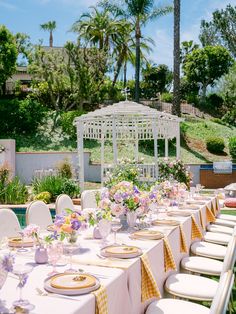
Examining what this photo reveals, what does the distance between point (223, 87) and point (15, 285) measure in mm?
27669

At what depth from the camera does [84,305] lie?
2410 millimetres

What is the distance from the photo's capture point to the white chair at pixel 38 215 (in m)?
5.00

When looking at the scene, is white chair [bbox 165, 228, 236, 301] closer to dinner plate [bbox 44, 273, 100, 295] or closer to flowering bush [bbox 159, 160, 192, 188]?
dinner plate [bbox 44, 273, 100, 295]

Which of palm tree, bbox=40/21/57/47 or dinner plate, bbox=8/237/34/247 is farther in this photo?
palm tree, bbox=40/21/57/47

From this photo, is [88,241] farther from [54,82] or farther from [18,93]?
[18,93]

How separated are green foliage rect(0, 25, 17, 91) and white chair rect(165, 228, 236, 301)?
20127 mm

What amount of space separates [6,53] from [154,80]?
15079 mm

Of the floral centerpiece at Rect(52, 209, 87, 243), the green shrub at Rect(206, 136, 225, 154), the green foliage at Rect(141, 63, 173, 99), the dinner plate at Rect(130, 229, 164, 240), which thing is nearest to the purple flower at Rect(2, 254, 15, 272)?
the floral centerpiece at Rect(52, 209, 87, 243)

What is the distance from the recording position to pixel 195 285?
151 inches

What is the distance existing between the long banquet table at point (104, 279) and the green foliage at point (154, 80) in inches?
1202

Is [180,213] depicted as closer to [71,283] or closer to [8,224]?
[8,224]

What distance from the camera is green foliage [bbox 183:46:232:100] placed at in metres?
33.6

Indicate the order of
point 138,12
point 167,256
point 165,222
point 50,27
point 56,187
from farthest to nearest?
point 50,27
point 138,12
point 56,187
point 165,222
point 167,256

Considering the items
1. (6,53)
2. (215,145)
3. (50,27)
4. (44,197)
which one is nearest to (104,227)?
(44,197)
